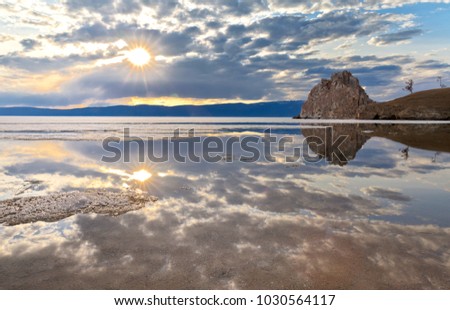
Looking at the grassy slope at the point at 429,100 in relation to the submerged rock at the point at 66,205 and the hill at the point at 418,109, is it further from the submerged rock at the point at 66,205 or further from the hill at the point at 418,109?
the submerged rock at the point at 66,205

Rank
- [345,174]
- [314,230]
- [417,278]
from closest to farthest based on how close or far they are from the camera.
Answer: [417,278], [314,230], [345,174]

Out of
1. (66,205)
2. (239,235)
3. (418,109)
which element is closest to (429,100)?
(418,109)

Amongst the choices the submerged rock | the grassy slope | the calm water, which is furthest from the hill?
the submerged rock

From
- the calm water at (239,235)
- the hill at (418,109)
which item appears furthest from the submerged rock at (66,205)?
the hill at (418,109)

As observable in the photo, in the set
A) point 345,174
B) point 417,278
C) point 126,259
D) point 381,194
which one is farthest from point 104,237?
point 345,174

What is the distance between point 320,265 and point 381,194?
27.5 ft

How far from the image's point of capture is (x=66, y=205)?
12266mm

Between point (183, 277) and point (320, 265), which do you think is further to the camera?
point (320, 265)

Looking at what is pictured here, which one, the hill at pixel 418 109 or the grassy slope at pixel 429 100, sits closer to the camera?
the hill at pixel 418 109

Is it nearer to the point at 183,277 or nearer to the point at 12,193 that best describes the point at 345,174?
the point at 183,277

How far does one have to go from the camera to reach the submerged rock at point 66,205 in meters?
11.0

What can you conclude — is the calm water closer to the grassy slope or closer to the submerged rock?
the submerged rock

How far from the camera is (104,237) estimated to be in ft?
29.9
